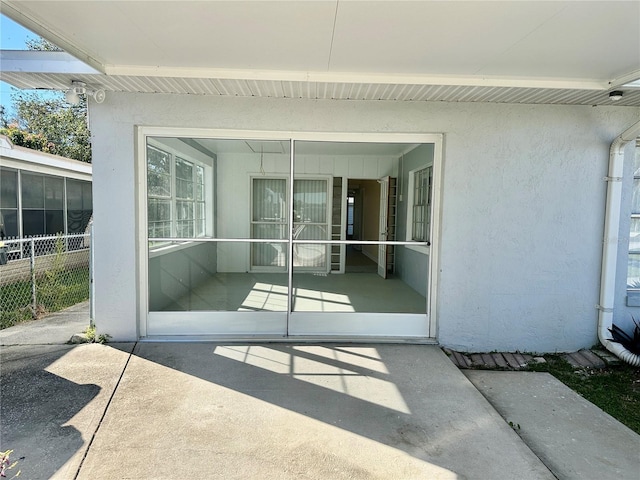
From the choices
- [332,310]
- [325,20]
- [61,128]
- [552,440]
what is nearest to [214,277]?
[332,310]

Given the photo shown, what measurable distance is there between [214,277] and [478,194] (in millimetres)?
3396

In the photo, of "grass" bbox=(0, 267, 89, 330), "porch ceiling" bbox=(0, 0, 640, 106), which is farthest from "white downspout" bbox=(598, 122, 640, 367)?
"grass" bbox=(0, 267, 89, 330)

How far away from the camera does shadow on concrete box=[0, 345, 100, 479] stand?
8.23ft

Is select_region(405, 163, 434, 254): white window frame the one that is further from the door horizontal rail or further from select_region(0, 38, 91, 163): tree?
select_region(0, 38, 91, 163): tree

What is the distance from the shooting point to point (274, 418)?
3.02 meters

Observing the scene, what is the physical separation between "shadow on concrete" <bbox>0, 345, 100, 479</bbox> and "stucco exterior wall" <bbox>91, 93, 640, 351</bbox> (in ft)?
2.76

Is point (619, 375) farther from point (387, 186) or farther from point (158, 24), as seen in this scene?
point (158, 24)

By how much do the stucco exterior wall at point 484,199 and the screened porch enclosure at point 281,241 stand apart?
0.30 m

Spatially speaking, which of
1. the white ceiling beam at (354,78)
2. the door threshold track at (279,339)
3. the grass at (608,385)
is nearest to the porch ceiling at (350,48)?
the white ceiling beam at (354,78)

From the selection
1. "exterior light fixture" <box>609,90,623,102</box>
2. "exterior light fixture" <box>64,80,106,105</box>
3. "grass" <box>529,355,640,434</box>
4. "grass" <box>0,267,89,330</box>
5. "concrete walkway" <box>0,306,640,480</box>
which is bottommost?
"grass" <box>529,355,640,434</box>

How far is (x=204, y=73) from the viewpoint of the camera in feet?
12.4

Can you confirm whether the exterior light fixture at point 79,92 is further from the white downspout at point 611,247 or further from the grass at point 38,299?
the white downspout at point 611,247

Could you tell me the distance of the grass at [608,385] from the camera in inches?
138

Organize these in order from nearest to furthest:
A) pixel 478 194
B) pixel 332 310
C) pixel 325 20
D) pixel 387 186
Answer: pixel 325 20, pixel 478 194, pixel 332 310, pixel 387 186
